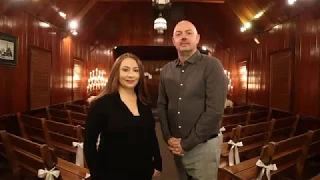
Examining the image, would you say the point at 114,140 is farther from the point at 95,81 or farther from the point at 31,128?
the point at 95,81

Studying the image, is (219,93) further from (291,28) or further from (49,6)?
(49,6)

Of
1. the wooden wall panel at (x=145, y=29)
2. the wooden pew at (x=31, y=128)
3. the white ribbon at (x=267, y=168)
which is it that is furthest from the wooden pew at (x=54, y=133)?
the wooden wall panel at (x=145, y=29)

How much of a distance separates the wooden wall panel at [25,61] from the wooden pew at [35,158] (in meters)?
2.18

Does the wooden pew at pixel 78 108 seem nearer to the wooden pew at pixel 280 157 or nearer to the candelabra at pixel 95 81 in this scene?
the candelabra at pixel 95 81

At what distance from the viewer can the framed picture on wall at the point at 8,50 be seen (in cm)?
401

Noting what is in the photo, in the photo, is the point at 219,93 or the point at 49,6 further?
the point at 49,6

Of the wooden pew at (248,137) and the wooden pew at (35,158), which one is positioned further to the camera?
the wooden pew at (248,137)

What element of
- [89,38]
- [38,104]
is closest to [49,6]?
[38,104]

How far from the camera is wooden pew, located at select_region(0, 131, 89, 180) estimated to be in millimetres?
1757

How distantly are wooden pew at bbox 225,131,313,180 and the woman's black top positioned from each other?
0.90 meters

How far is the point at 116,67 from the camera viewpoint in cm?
155

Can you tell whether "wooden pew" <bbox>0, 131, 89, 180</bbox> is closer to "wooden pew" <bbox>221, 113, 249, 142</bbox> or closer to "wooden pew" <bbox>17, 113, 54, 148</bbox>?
"wooden pew" <bbox>17, 113, 54, 148</bbox>

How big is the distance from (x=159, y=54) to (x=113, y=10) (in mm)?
2351

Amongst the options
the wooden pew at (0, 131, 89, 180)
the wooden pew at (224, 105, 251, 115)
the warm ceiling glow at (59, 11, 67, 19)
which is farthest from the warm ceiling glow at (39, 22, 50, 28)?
the wooden pew at (224, 105, 251, 115)
